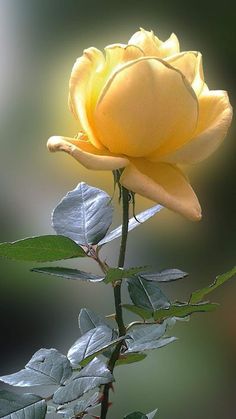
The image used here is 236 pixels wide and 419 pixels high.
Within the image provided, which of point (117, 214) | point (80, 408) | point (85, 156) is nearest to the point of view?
point (85, 156)

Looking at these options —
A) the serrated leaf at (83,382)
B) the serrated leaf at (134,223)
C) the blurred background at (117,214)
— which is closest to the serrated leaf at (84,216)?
the serrated leaf at (134,223)

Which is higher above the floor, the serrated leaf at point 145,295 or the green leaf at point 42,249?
the green leaf at point 42,249

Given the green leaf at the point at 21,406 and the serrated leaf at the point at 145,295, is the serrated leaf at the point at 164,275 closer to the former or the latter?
the serrated leaf at the point at 145,295

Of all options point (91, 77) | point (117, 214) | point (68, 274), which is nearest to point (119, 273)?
point (68, 274)

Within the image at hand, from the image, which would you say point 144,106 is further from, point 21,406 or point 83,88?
point 21,406

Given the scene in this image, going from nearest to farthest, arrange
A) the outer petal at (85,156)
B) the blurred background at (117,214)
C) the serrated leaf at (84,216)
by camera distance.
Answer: the outer petal at (85,156)
the serrated leaf at (84,216)
the blurred background at (117,214)

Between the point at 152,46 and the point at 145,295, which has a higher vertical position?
the point at 152,46

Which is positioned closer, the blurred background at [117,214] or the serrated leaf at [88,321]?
the serrated leaf at [88,321]

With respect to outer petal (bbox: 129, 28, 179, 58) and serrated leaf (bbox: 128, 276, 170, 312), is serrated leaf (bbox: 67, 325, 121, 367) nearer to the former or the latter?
serrated leaf (bbox: 128, 276, 170, 312)
